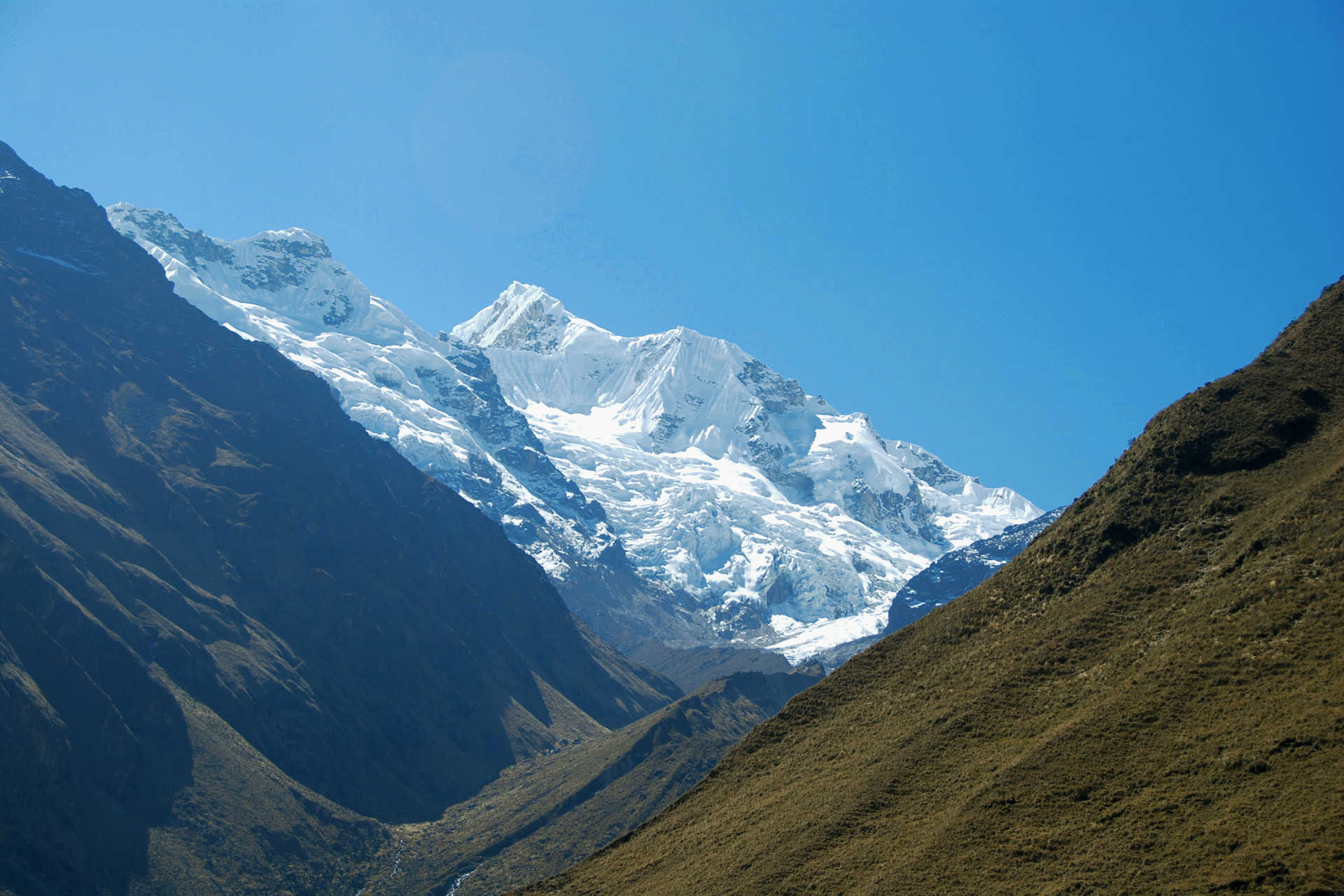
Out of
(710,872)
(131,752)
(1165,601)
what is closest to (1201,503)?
(1165,601)

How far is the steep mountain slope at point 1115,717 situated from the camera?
4047 cm

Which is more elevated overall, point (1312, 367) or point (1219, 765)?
point (1312, 367)

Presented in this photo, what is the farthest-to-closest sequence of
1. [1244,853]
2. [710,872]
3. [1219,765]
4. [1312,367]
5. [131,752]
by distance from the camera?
1. [131,752]
2. [1312,367]
3. [710,872]
4. [1219,765]
5. [1244,853]

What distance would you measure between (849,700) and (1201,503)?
25.9 metres

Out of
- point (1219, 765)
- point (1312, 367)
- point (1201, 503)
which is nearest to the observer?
point (1219, 765)

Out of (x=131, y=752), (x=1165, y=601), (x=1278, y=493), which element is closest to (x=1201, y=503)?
(x=1278, y=493)

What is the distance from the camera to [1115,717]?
161 feet

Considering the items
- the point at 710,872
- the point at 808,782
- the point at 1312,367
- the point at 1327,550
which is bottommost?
the point at 710,872

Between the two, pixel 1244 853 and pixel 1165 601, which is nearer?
pixel 1244 853

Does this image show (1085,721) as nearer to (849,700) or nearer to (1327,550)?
(1327,550)

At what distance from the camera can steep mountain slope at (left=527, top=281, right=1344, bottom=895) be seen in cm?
4047

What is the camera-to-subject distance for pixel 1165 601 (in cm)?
5644

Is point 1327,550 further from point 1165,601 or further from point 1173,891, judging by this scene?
point 1173,891

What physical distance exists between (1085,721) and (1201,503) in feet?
63.2
